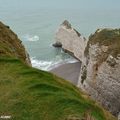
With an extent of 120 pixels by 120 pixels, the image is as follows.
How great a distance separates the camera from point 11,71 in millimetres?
18516

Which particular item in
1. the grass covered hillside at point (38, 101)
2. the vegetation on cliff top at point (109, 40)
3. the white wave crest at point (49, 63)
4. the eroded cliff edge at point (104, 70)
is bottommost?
the white wave crest at point (49, 63)

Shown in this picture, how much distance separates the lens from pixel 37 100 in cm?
1531

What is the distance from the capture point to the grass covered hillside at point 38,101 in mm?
14172

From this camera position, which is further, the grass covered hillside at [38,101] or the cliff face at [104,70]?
the cliff face at [104,70]

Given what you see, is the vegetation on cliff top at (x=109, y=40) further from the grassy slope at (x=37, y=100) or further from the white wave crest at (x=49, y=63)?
the grassy slope at (x=37, y=100)

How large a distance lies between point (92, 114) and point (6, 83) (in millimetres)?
4464

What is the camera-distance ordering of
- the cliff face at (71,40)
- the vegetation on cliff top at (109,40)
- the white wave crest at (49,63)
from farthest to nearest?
the cliff face at (71,40), the white wave crest at (49,63), the vegetation on cliff top at (109,40)

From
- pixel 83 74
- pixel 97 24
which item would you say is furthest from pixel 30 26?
pixel 83 74

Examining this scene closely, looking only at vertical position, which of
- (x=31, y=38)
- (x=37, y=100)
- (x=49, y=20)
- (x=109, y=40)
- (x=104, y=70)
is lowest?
(x=49, y=20)

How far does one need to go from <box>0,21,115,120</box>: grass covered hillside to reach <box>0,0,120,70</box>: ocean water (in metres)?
40.0

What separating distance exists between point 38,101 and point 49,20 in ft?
290

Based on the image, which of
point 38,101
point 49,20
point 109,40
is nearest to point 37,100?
point 38,101

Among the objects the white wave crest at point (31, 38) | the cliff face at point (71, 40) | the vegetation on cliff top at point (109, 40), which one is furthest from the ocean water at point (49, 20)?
the vegetation on cliff top at point (109, 40)

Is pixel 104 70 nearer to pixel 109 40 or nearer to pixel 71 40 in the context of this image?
pixel 109 40
